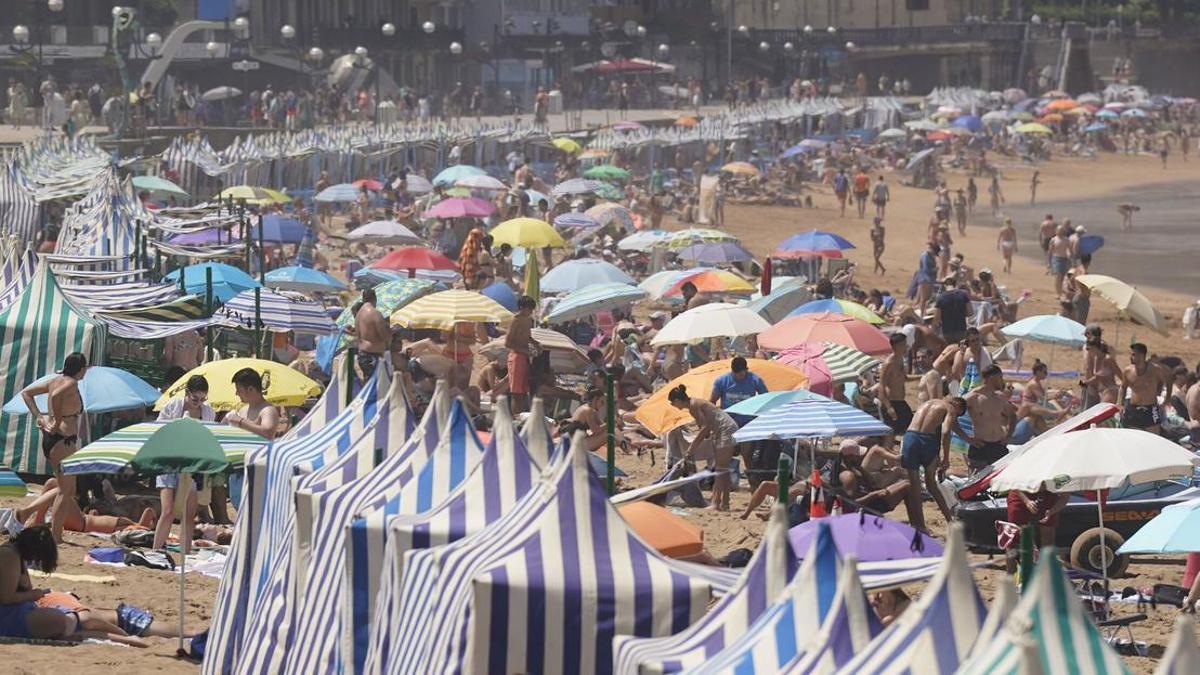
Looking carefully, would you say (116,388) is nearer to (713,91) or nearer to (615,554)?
(615,554)

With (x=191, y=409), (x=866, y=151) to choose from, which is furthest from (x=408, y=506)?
(x=866, y=151)

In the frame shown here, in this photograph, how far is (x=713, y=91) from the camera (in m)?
78.0

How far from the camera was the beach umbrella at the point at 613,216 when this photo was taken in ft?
102

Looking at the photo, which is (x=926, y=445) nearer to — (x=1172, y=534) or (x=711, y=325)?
(x=711, y=325)

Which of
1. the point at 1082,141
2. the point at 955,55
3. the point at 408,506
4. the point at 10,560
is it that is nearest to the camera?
the point at 408,506

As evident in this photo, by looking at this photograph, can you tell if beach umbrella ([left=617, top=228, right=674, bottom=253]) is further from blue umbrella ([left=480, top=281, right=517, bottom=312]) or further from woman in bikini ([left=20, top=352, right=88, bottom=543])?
woman in bikini ([left=20, top=352, right=88, bottom=543])

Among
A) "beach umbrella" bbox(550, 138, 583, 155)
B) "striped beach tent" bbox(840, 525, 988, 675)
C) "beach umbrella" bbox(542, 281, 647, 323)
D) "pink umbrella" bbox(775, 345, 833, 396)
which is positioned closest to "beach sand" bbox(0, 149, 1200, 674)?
"pink umbrella" bbox(775, 345, 833, 396)

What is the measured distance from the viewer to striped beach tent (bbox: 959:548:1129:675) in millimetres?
5484

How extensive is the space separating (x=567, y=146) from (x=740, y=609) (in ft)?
130

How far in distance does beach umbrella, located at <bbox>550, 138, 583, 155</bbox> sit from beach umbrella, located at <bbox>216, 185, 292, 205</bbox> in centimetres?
1263

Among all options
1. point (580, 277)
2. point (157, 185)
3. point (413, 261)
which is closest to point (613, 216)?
point (157, 185)

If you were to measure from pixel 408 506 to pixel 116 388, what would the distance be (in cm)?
606

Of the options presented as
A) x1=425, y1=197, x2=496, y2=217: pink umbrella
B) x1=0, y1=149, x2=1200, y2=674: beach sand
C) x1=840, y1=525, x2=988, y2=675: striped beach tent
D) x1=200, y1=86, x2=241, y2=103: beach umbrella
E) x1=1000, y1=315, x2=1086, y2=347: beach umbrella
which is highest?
x1=840, y1=525, x2=988, y2=675: striped beach tent

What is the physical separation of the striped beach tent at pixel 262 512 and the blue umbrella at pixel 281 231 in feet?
57.5
